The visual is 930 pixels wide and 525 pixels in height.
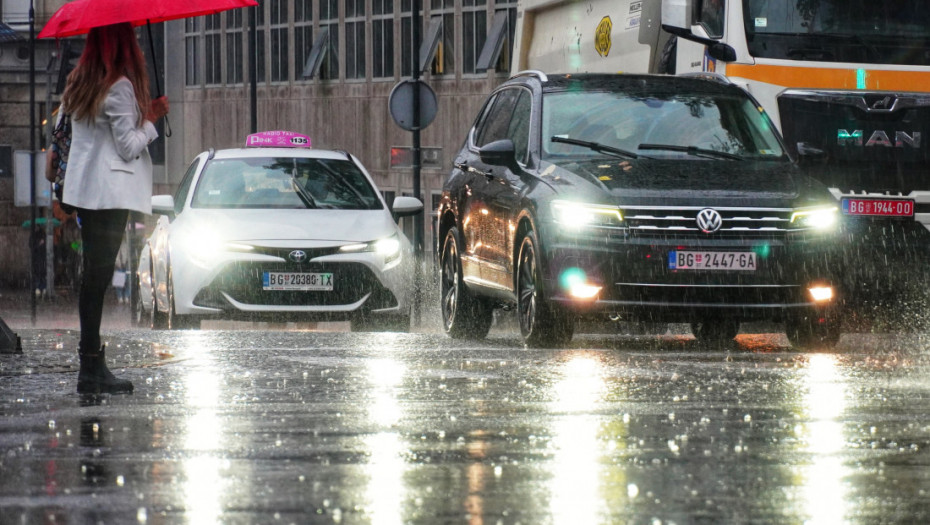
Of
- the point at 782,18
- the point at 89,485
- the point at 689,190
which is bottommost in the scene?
the point at 89,485

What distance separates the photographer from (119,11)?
920 centimetres

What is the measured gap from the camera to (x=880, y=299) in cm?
1534

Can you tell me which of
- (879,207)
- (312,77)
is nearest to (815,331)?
(879,207)

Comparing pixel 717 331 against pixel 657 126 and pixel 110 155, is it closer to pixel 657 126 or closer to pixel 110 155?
pixel 657 126

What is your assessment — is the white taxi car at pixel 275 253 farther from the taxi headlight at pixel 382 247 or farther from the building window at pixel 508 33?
the building window at pixel 508 33

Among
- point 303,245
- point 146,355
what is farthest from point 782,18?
point 146,355

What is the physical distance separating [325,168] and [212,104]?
42535mm

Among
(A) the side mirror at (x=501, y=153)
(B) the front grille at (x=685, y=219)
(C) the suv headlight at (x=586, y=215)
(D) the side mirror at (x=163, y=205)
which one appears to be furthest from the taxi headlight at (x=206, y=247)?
(B) the front grille at (x=685, y=219)

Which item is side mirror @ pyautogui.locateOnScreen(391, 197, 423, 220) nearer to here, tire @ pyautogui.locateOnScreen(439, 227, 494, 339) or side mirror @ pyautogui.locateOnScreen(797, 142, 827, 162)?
tire @ pyautogui.locateOnScreen(439, 227, 494, 339)

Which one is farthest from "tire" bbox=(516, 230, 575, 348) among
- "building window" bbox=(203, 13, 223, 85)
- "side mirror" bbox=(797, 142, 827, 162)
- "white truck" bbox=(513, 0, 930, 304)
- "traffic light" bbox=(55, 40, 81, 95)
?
"building window" bbox=(203, 13, 223, 85)

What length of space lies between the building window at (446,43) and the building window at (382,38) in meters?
2.42

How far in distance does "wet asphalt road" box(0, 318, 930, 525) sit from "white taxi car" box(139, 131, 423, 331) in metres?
4.33

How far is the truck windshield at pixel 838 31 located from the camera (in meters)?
15.4

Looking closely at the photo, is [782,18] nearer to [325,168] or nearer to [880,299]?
[880,299]
